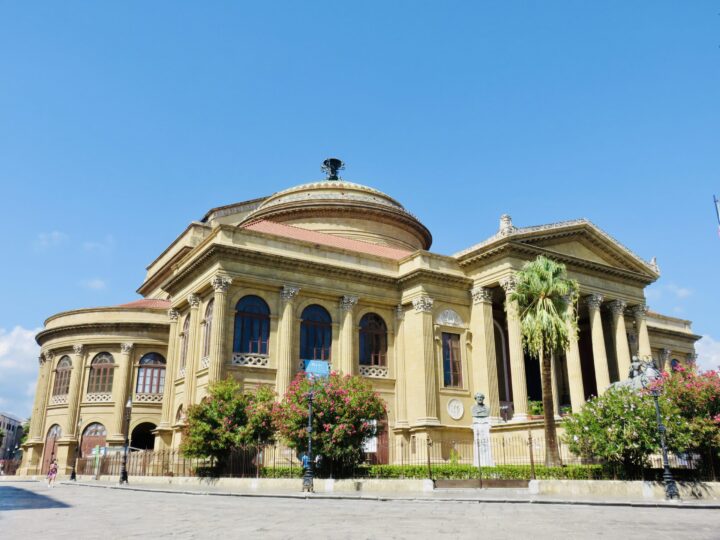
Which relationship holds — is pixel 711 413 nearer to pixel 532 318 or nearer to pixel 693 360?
pixel 532 318

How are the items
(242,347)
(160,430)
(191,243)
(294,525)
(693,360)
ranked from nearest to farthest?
(294,525)
(242,347)
(160,430)
(191,243)
(693,360)

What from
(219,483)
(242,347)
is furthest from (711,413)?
(242,347)

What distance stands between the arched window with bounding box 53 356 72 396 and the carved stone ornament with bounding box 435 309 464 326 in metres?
25.0

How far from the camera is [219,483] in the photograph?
24.7 meters

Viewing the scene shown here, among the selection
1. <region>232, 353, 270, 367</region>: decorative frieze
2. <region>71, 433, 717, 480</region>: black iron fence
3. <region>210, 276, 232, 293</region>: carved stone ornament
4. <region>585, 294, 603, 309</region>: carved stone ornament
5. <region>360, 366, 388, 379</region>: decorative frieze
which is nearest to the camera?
<region>71, 433, 717, 480</region>: black iron fence

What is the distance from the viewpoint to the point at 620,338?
36438 mm

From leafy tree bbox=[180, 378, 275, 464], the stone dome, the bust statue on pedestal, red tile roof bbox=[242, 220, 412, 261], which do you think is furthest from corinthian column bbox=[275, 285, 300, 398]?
the stone dome

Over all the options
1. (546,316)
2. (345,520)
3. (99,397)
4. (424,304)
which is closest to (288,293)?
(424,304)

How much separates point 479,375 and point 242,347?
12870 millimetres

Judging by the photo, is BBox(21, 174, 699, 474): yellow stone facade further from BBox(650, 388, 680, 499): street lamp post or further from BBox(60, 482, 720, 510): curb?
BBox(650, 388, 680, 499): street lamp post

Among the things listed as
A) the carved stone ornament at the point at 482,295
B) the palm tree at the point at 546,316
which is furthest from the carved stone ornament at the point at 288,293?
the palm tree at the point at 546,316

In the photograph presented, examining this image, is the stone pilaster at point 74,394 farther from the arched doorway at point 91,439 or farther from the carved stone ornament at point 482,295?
the carved stone ornament at point 482,295

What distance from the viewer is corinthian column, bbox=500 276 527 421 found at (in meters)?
31.0

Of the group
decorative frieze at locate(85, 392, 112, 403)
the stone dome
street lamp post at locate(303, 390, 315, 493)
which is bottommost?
street lamp post at locate(303, 390, 315, 493)
